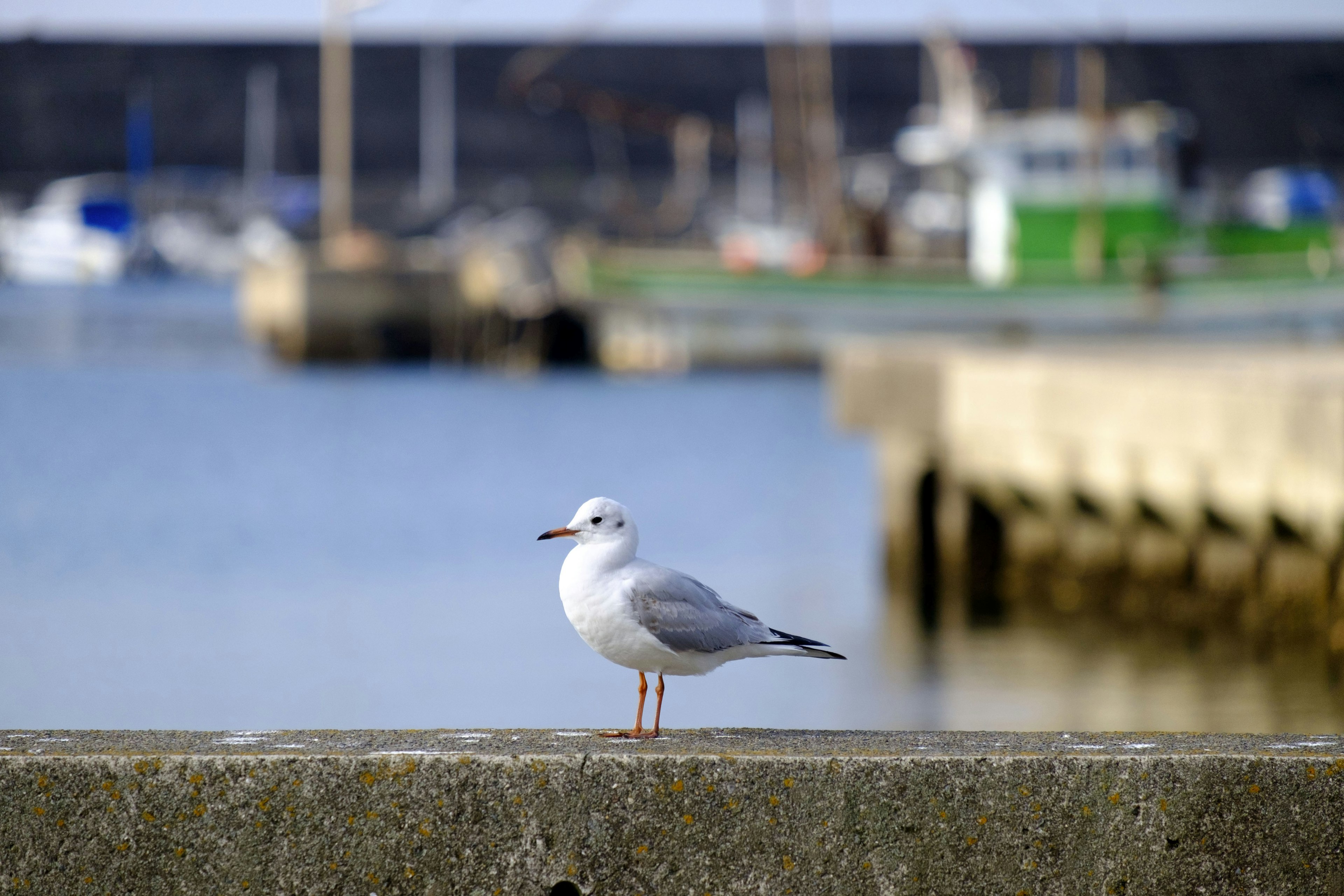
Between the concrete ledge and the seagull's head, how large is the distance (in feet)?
1.99

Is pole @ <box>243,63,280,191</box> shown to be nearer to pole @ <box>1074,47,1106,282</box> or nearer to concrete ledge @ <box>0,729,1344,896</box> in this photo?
pole @ <box>1074,47,1106,282</box>

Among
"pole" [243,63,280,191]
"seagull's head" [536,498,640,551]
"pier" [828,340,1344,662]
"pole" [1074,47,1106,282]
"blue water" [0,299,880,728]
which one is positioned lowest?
"blue water" [0,299,880,728]

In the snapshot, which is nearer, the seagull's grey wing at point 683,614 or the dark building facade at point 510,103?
the seagull's grey wing at point 683,614

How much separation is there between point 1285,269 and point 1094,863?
100ft

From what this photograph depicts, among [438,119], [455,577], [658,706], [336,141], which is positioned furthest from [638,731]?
[438,119]

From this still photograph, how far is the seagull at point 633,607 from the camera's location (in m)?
3.37

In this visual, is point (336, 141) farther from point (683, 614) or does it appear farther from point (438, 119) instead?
point (683, 614)

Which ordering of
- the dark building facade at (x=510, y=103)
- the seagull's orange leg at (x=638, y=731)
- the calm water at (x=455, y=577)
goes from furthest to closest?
Answer: the dark building facade at (x=510, y=103), the calm water at (x=455, y=577), the seagull's orange leg at (x=638, y=731)

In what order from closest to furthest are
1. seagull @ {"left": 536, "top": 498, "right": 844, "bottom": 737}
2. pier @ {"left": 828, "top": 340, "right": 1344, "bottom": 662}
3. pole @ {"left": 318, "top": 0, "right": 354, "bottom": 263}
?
seagull @ {"left": 536, "top": 498, "right": 844, "bottom": 737}
pier @ {"left": 828, "top": 340, "right": 1344, "bottom": 662}
pole @ {"left": 318, "top": 0, "right": 354, "bottom": 263}

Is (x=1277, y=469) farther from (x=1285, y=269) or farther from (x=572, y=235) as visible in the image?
(x=572, y=235)

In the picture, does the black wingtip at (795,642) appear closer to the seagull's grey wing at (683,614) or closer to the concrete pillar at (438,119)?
the seagull's grey wing at (683,614)

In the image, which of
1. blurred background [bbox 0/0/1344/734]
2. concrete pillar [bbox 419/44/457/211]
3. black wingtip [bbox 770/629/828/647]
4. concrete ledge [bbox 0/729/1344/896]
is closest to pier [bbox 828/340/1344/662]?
blurred background [bbox 0/0/1344/734]

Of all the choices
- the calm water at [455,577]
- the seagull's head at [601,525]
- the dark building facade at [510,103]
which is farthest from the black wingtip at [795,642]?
the dark building facade at [510,103]

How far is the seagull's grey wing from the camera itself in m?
3.38
